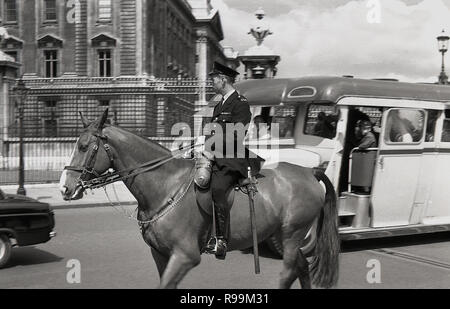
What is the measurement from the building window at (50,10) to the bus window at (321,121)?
4084cm

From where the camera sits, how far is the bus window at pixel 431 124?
10289 mm

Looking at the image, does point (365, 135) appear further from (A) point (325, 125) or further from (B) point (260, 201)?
(B) point (260, 201)

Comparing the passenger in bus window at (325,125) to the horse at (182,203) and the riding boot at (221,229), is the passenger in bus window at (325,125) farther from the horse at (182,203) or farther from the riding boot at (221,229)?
the riding boot at (221,229)

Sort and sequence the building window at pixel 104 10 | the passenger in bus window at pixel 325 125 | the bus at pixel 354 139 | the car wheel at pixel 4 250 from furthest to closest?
the building window at pixel 104 10 → the passenger in bus window at pixel 325 125 → the bus at pixel 354 139 → the car wheel at pixel 4 250

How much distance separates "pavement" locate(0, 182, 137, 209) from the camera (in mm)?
16703

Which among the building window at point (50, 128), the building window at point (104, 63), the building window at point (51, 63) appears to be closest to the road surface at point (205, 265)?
the building window at point (50, 128)

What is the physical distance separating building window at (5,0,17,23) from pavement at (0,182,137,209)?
1201 inches

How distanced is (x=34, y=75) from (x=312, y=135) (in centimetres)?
4040

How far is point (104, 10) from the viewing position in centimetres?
4481

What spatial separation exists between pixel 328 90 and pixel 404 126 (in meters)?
1.82

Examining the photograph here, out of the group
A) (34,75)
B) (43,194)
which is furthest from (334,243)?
(34,75)

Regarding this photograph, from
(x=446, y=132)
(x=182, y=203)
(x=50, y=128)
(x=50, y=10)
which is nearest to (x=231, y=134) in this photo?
(x=182, y=203)

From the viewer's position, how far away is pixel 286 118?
9.84m

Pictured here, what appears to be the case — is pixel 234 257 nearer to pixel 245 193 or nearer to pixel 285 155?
pixel 285 155
